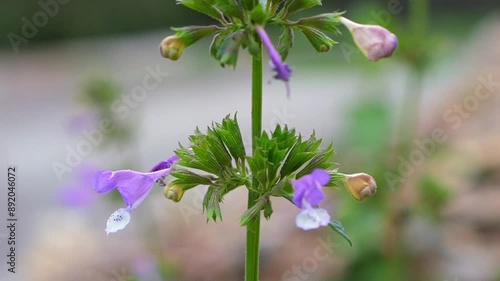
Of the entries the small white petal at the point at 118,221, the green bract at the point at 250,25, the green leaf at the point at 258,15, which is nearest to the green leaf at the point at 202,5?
the green bract at the point at 250,25

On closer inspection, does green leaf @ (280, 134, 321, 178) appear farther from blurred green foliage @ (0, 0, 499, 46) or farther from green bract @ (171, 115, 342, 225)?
blurred green foliage @ (0, 0, 499, 46)

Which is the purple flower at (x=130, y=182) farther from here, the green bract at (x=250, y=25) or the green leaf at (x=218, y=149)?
the green bract at (x=250, y=25)

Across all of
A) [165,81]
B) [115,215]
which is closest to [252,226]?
[115,215]

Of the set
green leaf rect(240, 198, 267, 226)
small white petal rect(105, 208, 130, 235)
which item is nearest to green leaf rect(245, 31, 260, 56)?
green leaf rect(240, 198, 267, 226)

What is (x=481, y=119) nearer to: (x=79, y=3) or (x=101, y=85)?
(x=101, y=85)

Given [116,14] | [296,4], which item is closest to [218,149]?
[296,4]

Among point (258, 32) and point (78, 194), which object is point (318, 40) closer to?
point (258, 32)
